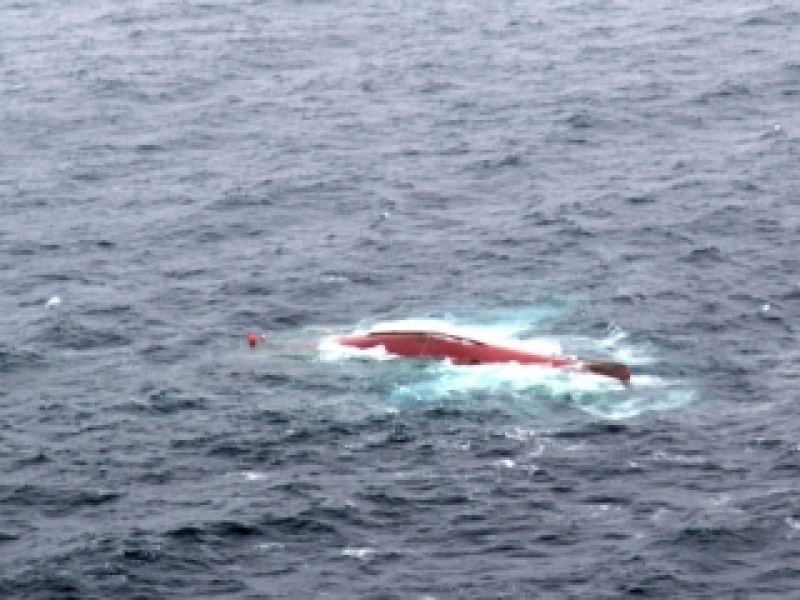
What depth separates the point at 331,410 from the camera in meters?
148

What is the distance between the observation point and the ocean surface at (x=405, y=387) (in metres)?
125

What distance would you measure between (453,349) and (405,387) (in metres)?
6.22

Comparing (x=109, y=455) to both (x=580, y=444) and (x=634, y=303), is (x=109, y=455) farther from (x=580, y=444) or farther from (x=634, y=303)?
(x=634, y=303)

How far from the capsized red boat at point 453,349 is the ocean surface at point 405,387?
121 cm

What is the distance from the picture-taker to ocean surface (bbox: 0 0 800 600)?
12475cm

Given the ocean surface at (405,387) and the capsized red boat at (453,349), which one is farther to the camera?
the capsized red boat at (453,349)

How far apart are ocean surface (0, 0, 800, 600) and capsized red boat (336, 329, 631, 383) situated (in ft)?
3.98

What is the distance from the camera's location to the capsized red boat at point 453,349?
154 metres

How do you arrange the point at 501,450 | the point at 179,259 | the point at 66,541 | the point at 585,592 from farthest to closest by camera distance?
the point at 179,259 < the point at 501,450 < the point at 66,541 < the point at 585,592

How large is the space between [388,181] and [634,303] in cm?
4211

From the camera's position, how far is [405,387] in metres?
153

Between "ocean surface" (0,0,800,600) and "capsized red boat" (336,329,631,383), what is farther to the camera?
"capsized red boat" (336,329,631,383)

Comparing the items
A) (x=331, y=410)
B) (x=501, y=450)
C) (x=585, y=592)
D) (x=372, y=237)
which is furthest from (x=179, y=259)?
(x=585, y=592)

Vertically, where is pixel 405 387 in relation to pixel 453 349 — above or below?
below
